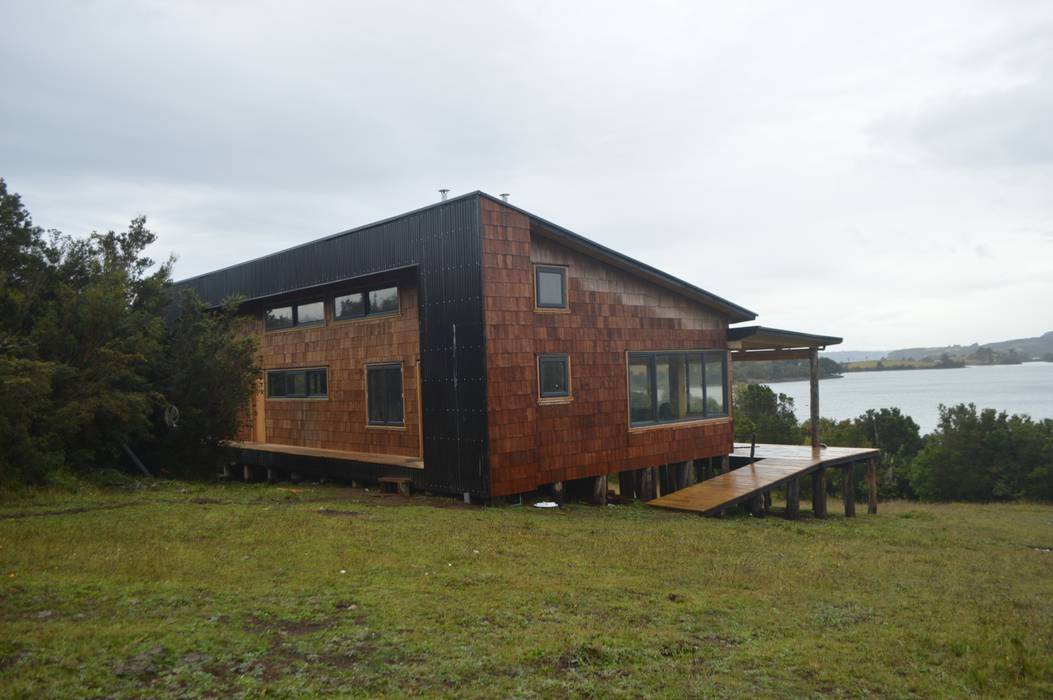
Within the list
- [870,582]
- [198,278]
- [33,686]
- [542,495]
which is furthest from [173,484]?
[870,582]

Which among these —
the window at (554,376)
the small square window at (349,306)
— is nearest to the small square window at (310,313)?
the small square window at (349,306)

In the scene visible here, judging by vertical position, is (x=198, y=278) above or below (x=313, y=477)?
above

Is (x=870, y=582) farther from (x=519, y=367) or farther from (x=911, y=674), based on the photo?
(x=519, y=367)

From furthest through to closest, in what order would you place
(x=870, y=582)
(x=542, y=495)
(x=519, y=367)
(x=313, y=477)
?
(x=313, y=477), (x=542, y=495), (x=519, y=367), (x=870, y=582)

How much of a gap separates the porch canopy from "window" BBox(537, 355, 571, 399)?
5669 mm

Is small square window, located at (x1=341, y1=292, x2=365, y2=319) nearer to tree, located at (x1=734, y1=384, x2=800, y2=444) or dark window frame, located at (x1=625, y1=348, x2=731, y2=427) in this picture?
dark window frame, located at (x1=625, y1=348, x2=731, y2=427)

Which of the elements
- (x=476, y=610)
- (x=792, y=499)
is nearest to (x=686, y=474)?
(x=792, y=499)

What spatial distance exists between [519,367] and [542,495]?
2.67m

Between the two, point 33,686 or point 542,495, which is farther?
point 542,495

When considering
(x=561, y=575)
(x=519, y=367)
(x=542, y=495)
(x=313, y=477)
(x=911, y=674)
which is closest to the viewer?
(x=911, y=674)

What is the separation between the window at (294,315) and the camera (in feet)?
55.2

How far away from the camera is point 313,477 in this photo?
55.7 feet

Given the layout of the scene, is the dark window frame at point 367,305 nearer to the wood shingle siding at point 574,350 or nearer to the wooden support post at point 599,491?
the wood shingle siding at point 574,350

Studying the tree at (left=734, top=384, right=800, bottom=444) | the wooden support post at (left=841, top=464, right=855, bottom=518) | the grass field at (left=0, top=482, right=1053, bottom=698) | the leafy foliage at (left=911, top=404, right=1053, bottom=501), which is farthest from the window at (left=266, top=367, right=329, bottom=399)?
the leafy foliage at (left=911, top=404, right=1053, bottom=501)
